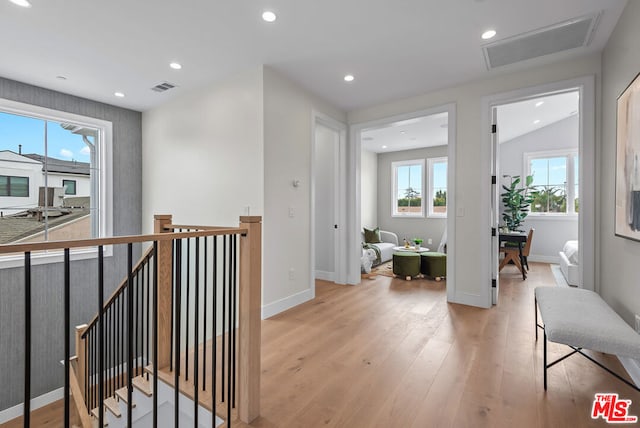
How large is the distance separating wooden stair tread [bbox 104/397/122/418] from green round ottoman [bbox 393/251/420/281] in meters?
3.97

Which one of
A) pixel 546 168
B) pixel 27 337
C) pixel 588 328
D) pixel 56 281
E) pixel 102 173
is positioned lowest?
pixel 56 281

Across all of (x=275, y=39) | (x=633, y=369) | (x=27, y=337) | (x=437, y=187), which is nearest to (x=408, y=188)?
(x=437, y=187)

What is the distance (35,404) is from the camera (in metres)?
3.65

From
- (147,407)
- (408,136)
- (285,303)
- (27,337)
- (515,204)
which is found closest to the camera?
(27,337)

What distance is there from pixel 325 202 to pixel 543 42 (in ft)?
10.4

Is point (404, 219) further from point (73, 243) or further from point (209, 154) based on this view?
point (73, 243)

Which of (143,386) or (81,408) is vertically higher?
(143,386)

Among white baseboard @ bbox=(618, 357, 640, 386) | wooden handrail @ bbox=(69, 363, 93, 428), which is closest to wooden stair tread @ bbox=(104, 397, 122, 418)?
wooden handrail @ bbox=(69, 363, 93, 428)

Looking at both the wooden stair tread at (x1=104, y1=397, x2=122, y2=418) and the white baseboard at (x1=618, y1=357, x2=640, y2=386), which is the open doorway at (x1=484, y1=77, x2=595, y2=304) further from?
the wooden stair tread at (x1=104, y1=397, x2=122, y2=418)

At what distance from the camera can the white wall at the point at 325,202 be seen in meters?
4.73

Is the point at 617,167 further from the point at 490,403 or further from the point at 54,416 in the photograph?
the point at 54,416

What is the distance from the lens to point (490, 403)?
1846 mm

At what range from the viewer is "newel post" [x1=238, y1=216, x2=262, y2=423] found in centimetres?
176

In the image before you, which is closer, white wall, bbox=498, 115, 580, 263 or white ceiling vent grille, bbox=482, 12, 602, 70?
white ceiling vent grille, bbox=482, 12, 602, 70
